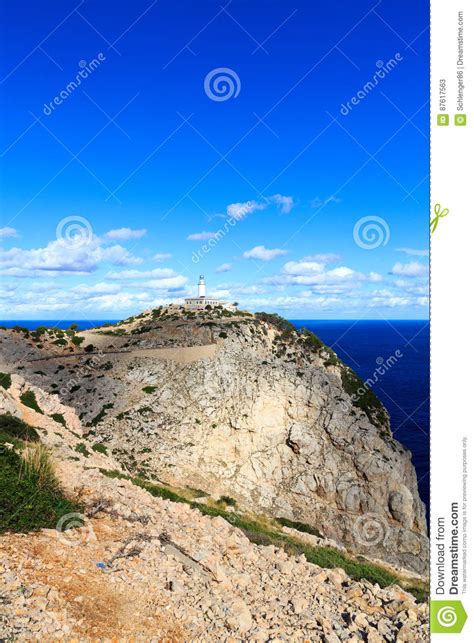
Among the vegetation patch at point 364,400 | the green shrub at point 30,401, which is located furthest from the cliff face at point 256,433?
the green shrub at point 30,401

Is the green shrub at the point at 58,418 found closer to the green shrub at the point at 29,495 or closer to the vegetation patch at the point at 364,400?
the green shrub at the point at 29,495

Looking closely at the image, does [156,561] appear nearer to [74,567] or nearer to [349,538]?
[74,567]

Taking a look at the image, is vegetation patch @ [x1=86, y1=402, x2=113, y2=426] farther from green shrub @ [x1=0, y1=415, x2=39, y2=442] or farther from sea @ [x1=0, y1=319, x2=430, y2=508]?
sea @ [x1=0, y1=319, x2=430, y2=508]

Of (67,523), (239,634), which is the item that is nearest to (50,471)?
(67,523)

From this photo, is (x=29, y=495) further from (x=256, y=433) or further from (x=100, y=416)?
(x=256, y=433)

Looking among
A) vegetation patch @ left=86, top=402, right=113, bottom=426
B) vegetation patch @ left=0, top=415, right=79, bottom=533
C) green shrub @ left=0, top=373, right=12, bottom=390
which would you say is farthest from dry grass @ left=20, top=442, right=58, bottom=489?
vegetation patch @ left=86, top=402, right=113, bottom=426
